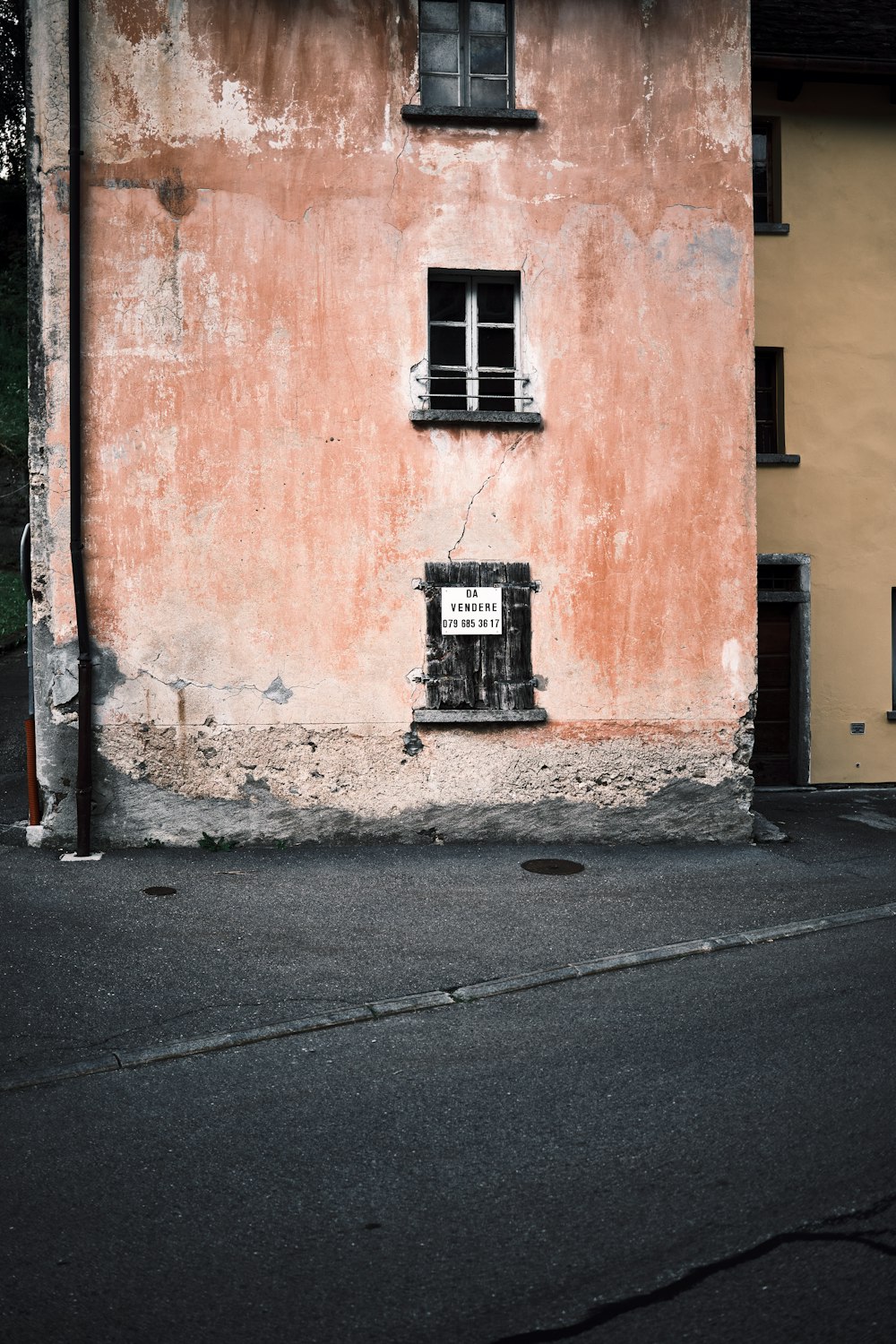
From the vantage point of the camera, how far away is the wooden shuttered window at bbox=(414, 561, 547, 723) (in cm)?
1052

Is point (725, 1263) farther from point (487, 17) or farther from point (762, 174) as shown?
point (762, 174)

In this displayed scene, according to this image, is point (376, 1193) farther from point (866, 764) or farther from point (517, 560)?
point (866, 764)

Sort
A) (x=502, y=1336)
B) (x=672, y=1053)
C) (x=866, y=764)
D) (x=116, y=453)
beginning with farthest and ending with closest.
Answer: (x=866, y=764) → (x=116, y=453) → (x=672, y=1053) → (x=502, y=1336)

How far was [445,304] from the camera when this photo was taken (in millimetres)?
10719

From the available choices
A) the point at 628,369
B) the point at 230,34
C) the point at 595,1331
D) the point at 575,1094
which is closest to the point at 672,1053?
the point at 575,1094

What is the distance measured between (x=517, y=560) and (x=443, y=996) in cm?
509

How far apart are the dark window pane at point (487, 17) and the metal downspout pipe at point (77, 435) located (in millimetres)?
3535

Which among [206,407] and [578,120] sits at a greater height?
[578,120]

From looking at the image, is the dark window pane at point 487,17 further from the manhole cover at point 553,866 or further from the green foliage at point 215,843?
the green foliage at point 215,843

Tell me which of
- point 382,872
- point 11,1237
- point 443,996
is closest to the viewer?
point 11,1237

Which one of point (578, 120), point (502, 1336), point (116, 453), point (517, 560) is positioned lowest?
point (502, 1336)

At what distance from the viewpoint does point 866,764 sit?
47.8 feet

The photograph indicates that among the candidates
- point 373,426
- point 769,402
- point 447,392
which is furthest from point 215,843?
point 769,402

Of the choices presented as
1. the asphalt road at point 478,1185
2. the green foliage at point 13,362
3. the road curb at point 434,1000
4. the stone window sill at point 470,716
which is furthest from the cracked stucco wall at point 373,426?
the green foliage at point 13,362
